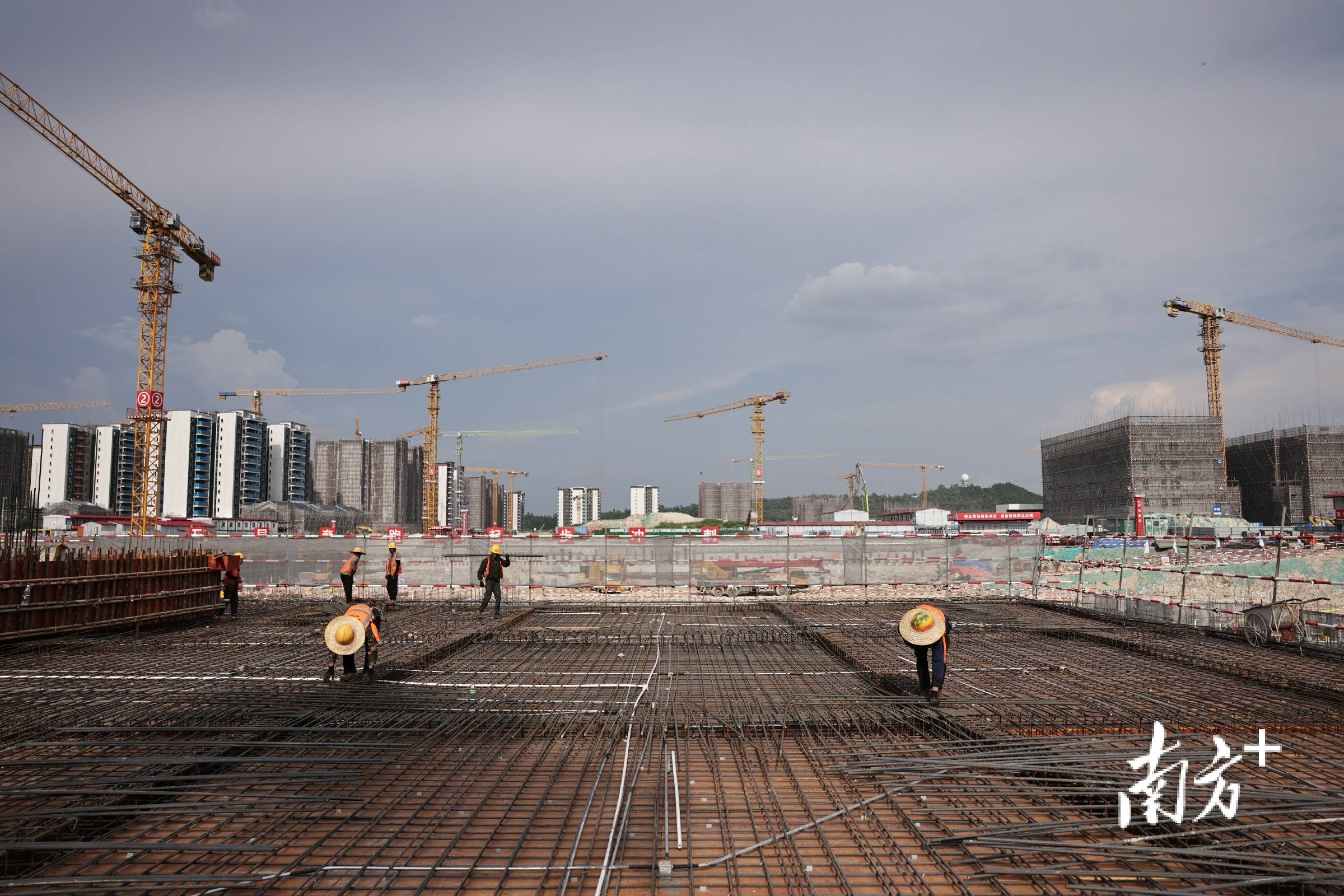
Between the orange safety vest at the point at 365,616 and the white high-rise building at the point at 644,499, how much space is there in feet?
479

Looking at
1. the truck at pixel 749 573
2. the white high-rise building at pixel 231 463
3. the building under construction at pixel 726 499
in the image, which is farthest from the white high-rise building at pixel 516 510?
the truck at pixel 749 573

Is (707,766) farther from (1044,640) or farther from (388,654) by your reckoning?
(1044,640)

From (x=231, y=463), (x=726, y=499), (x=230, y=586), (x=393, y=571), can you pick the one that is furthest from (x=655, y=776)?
(x=726, y=499)

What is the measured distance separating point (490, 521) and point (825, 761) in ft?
445

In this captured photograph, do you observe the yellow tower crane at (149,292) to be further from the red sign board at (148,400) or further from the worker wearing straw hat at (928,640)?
the worker wearing straw hat at (928,640)

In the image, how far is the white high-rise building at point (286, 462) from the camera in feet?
281

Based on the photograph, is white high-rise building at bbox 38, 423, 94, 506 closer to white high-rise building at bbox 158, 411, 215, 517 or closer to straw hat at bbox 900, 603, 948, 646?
white high-rise building at bbox 158, 411, 215, 517

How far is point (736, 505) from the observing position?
111 metres

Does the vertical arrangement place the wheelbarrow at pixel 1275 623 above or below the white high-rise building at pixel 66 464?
below

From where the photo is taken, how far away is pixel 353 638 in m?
7.25

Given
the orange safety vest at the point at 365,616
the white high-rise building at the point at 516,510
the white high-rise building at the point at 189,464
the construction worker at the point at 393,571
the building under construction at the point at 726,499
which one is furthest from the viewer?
the white high-rise building at the point at 516,510

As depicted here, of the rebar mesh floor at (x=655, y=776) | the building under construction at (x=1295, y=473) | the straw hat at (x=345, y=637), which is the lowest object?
the rebar mesh floor at (x=655, y=776)

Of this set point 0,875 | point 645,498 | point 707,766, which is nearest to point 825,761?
point 707,766

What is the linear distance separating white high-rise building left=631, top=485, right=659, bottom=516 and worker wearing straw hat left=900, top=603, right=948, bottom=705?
146809 millimetres
